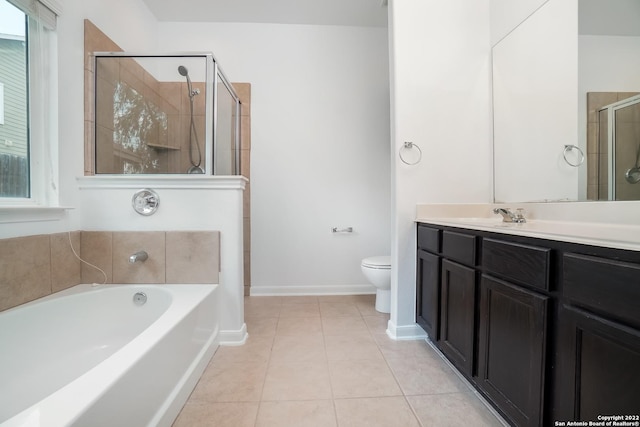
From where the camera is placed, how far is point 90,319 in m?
1.44

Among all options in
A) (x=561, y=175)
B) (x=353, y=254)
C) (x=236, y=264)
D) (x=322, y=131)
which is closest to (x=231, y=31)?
(x=322, y=131)

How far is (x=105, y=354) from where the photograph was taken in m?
1.39

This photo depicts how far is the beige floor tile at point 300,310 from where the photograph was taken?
87.1 inches

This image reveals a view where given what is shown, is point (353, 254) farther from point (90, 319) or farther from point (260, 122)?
point (90, 319)

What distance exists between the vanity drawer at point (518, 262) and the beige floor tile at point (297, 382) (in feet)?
3.13

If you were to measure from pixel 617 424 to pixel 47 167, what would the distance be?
2514 millimetres

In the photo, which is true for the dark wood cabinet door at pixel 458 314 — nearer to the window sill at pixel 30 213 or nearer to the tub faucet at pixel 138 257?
the tub faucet at pixel 138 257

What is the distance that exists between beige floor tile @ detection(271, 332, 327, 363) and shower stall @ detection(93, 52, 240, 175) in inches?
47.9

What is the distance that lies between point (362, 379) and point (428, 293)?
2.06 ft

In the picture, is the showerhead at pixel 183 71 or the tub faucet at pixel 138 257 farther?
the showerhead at pixel 183 71

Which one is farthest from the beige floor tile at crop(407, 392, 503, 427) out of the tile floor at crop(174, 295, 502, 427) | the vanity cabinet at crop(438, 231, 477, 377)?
the vanity cabinet at crop(438, 231, 477, 377)

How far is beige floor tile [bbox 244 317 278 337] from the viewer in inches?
74.0

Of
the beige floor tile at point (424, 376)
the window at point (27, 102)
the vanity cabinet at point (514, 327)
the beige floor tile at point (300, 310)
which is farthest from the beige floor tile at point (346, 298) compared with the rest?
the window at point (27, 102)

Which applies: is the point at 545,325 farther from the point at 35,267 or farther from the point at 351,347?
the point at 35,267
